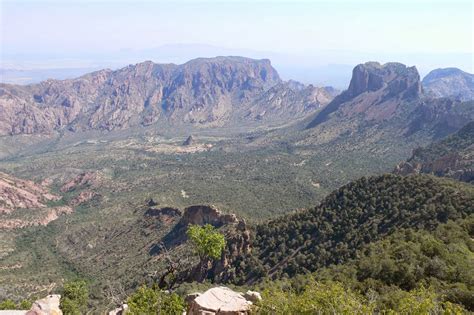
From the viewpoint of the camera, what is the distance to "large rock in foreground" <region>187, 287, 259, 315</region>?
125 feet

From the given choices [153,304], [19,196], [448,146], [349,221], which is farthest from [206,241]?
[19,196]

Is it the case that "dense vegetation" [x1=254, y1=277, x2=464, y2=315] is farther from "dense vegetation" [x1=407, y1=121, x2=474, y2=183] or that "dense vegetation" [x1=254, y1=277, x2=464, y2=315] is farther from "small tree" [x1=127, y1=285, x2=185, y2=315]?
"dense vegetation" [x1=407, y1=121, x2=474, y2=183]

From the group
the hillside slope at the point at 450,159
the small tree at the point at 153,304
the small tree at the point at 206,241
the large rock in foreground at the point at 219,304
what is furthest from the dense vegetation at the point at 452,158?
the small tree at the point at 153,304

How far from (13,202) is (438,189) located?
167 m

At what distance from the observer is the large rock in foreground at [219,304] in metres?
38.1

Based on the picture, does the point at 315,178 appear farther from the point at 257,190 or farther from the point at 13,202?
the point at 13,202

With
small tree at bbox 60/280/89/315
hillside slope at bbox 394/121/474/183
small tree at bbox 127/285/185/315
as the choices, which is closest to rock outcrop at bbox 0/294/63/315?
small tree at bbox 127/285/185/315

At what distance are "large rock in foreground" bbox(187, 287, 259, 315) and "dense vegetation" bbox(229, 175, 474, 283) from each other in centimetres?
3178

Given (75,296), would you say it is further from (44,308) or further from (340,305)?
(340,305)

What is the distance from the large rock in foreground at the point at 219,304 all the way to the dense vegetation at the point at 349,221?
3178 centimetres

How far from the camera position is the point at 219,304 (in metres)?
39.3

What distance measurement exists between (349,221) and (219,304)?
4540 cm

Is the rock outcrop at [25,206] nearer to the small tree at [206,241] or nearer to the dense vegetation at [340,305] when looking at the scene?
the small tree at [206,241]

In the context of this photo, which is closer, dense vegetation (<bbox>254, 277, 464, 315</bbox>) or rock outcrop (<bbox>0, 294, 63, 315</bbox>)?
dense vegetation (<bbox>254, 277, 464, 315</bbox>)
